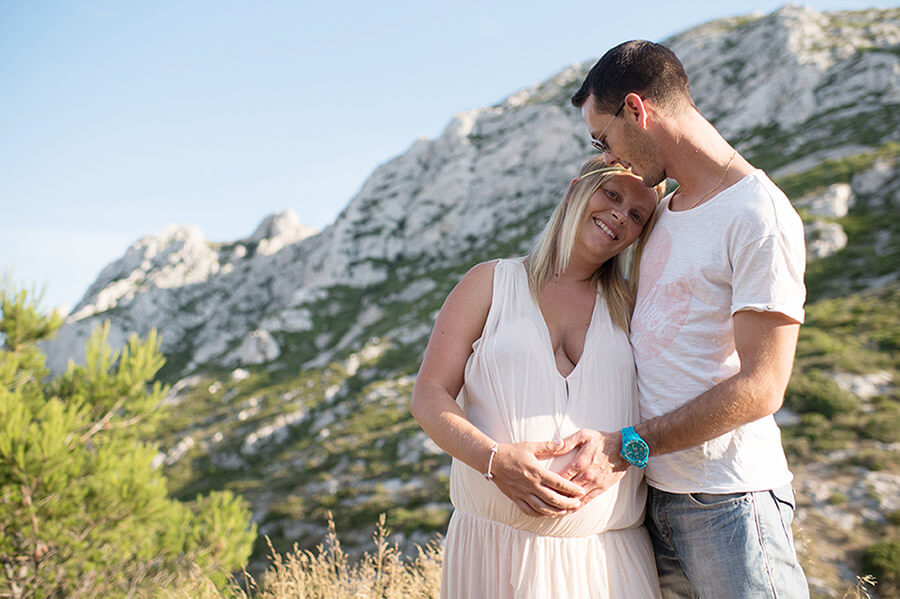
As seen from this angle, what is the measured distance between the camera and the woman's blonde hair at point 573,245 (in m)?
3.01

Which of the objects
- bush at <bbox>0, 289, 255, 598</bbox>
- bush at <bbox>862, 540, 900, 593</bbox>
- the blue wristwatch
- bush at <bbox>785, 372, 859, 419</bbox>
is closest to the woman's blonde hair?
the blue wristwatch

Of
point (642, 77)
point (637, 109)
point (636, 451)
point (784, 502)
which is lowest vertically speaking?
point (784, 502)

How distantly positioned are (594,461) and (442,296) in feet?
139

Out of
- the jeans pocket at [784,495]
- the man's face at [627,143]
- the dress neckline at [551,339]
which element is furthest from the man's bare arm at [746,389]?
the man's face at [627,143]

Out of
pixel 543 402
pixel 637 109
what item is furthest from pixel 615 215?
pixel 543 402

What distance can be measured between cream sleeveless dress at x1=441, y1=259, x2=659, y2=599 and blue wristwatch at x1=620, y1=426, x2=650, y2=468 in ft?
0.72

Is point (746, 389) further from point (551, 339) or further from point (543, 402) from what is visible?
point (551, 339)

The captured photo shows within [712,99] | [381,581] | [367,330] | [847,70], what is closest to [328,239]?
[367,330]

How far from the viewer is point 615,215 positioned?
2.95 metres

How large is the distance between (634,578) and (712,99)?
60.8 meters

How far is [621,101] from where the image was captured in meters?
2.65

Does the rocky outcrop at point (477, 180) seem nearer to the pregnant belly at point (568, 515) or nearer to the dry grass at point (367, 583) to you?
the dry grass at point (367, 583)

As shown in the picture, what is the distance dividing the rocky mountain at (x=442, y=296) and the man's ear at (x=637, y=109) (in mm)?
7081

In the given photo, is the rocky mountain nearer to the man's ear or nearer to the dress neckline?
the dress neckline
